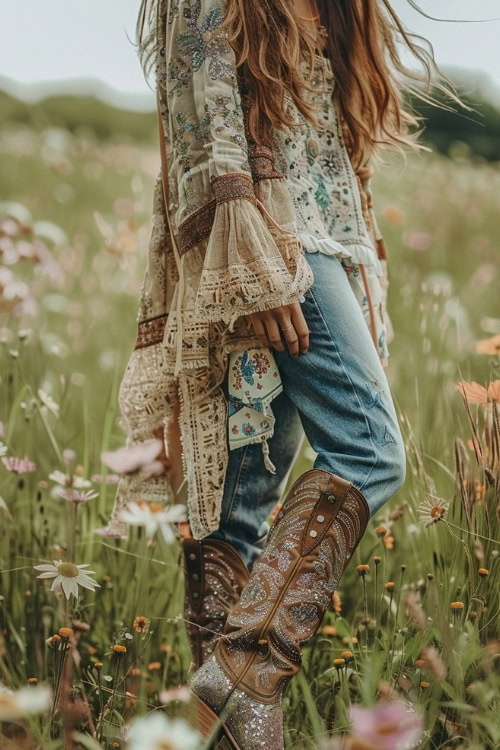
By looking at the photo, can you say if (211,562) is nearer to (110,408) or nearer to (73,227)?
(110,408)

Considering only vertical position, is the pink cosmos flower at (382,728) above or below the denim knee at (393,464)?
below

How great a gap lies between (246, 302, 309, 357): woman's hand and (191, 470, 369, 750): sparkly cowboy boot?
221 mm

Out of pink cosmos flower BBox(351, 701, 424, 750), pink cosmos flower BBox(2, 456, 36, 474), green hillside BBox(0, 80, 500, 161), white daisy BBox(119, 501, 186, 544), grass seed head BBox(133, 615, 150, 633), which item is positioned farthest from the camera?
green hillside BBox(0, 80, 500, 161)

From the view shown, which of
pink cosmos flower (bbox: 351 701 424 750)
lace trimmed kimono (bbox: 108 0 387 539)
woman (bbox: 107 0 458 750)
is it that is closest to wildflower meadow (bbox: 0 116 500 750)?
pink cosmos flower (bbox: 351 701 424 750)

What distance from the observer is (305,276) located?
137 cm

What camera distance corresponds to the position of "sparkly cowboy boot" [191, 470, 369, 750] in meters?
1.28

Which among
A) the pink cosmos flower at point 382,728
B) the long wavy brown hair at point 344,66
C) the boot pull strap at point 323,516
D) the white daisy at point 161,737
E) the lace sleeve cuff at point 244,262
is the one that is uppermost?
the long wavy brown hair at point 344,66

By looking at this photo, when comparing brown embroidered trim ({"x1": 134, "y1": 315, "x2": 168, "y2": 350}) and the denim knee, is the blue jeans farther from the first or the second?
brown embroidered trim ({"x1": 134, "y1": 315, "x2": 168, "y2": 350})

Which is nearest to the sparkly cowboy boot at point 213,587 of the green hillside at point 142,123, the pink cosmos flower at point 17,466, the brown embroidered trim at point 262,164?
the pink cosmos flower at point 17,466

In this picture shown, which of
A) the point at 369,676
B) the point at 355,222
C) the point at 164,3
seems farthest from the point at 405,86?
the point at 369,676

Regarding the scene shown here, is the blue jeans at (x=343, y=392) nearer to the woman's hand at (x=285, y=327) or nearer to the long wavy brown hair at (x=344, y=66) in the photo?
the woman's hand at (x=285, y=327)

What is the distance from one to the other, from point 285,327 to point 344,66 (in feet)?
2.19

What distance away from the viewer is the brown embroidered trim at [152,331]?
167 centimetres

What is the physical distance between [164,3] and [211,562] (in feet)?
3.64
